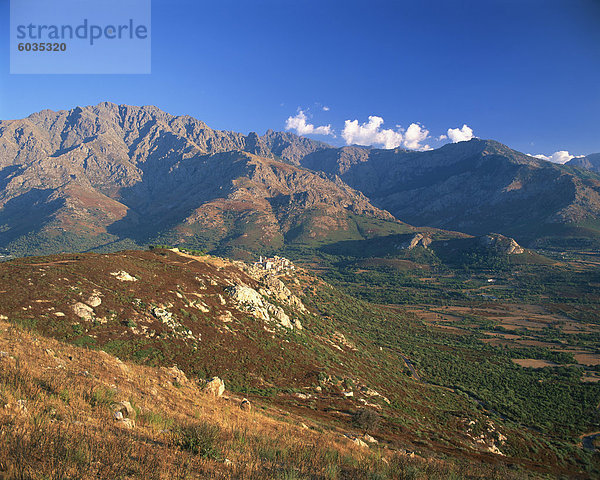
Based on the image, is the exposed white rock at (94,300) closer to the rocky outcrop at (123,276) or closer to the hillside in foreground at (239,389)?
the hillside in foreground at (239,389)

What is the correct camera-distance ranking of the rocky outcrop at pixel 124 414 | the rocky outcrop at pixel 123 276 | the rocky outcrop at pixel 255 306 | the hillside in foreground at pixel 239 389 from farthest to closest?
the rocky outcrop at pixel 255 306 → the rocky outcrop at pixel 123 276 → the rocky outcrop at pixel 124 414 → the hillside in foreground at pixel 239 389

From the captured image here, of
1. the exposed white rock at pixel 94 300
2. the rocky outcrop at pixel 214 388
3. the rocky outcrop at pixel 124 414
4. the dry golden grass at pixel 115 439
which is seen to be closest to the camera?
the dry golden grass at pixel 115 439

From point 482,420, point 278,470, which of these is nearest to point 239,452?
point 278,470

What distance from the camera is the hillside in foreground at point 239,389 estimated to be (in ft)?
31.1

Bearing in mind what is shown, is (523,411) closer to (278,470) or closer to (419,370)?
(419,370)

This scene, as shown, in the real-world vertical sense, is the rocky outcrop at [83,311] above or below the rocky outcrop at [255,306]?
above

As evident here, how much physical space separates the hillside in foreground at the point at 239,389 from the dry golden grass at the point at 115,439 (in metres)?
0.07

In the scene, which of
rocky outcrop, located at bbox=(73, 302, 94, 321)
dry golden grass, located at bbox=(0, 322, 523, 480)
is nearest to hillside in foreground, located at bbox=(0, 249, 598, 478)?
dry golden grass, located at bbox=(0, 322, 523, 480)

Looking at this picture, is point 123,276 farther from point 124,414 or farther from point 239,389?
point 124,414

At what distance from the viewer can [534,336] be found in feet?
429

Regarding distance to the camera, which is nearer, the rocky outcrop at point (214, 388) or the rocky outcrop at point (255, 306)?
the rocky outcrop at point (214, 388)

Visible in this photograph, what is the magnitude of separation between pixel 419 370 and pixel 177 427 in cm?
7501

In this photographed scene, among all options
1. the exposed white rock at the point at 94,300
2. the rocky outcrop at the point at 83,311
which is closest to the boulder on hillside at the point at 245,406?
the rocky outcrop at the point at 83,311

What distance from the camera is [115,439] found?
328 inches
